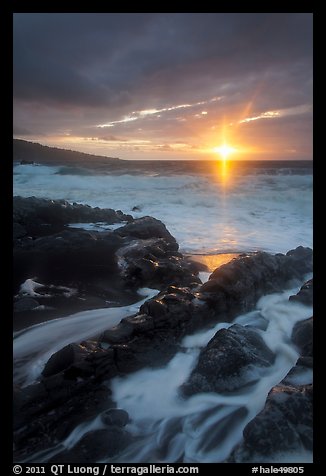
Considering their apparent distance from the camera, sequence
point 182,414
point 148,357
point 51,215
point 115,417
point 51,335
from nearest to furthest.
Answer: point 115,417
point 182,414
point 148,357
point 51,335
point 51,215

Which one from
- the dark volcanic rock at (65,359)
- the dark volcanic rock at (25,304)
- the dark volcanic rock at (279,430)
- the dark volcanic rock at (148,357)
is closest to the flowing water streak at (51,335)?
the dark volcanic rock at (65,359)

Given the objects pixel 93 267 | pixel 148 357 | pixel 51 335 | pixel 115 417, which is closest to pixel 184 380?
pixel 148 357

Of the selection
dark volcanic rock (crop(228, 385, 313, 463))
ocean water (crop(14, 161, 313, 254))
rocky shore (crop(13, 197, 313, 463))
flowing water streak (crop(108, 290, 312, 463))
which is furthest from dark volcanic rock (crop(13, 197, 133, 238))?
dark volcanic rock (crop(228, 385, 313, 463))

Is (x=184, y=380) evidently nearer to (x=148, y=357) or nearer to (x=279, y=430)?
(x=148, y=357)

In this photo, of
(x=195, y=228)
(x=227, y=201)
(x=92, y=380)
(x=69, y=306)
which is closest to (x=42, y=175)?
(x=227, y=201)

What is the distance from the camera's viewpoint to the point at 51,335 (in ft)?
14.5

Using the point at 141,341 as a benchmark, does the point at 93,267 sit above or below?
above

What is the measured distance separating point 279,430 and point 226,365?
92 centimetres

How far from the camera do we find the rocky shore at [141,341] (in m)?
2.82

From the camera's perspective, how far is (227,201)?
1691 centimetres

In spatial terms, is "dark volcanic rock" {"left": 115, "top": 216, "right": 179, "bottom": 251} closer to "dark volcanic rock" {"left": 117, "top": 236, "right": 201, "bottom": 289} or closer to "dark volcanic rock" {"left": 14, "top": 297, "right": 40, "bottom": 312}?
"dark volcanic rock" {"left": 117, "top": 236, "right": 201, "bottom": 289}

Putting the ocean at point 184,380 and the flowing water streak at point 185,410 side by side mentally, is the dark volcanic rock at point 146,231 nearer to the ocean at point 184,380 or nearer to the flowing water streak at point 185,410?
the ocean at point 184,380

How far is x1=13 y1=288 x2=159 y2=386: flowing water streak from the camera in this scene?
12.4 ft
